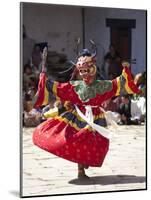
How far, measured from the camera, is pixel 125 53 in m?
2.97

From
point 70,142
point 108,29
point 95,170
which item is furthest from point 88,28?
point 95,170

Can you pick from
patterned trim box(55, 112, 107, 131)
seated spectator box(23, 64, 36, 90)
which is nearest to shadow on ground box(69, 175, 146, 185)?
patterned trim box(55, 112, 107, 131)

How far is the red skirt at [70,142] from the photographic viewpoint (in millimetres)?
2863

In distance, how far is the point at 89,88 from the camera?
9.53ft

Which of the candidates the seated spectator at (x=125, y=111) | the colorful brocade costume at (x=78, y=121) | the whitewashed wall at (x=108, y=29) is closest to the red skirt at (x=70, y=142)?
the colorful brocade costume at (x=78, y=121)

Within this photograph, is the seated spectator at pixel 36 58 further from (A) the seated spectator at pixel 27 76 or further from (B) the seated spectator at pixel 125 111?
(B) the seated spectator at pixel 125 111

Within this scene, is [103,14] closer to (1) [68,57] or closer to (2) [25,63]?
(1) [68,57]

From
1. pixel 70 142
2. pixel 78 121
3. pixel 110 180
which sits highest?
pixel 78 121

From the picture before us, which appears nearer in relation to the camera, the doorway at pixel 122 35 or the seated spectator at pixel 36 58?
the seated spectator at pixel 36 58

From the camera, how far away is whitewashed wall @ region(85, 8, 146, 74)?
288cm

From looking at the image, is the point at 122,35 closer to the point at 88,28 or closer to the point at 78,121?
the point at 88,28

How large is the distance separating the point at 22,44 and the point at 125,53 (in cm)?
55

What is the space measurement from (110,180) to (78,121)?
1.17 feet

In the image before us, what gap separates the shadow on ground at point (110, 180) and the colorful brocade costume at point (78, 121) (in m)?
0.08
